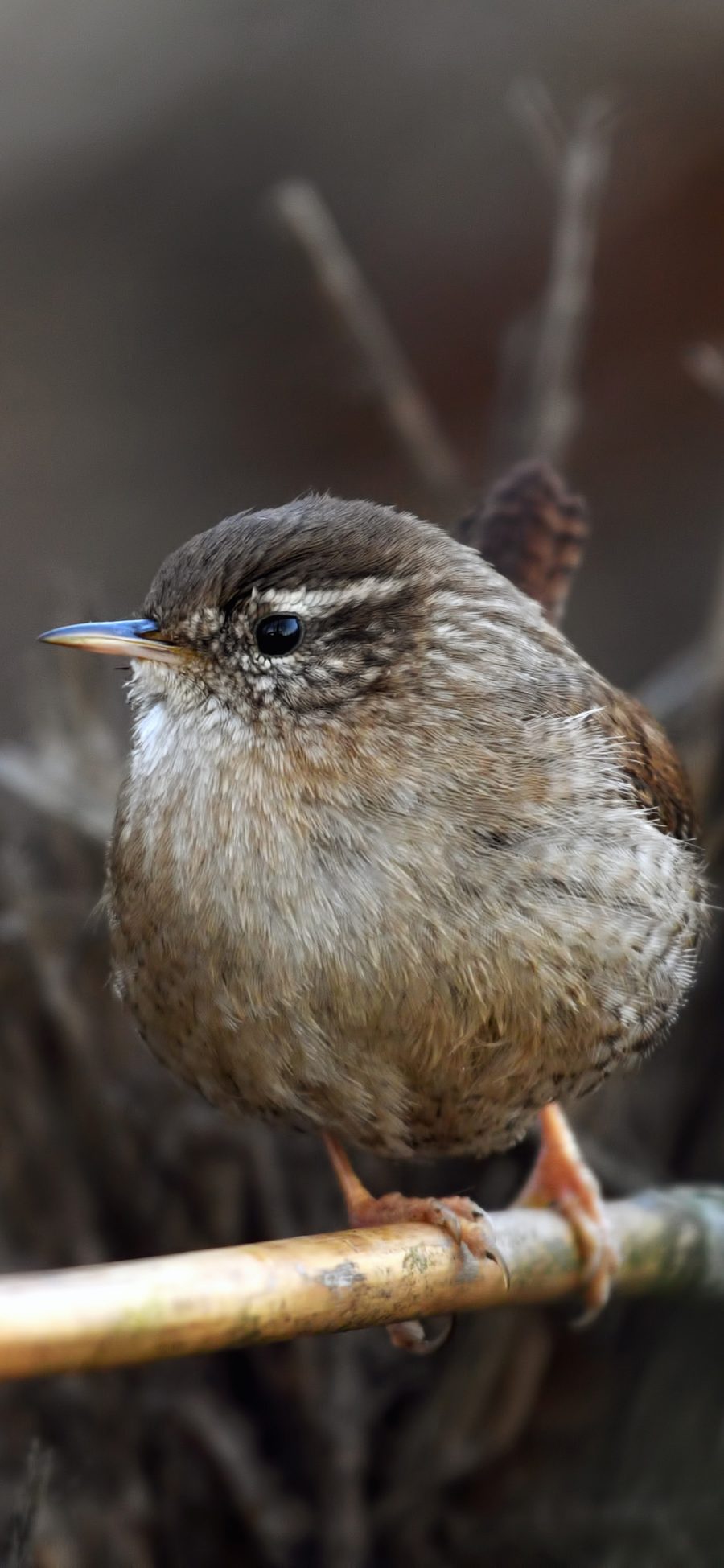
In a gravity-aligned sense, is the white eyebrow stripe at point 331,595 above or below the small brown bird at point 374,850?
above

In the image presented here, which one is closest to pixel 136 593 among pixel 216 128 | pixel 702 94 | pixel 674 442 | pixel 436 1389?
pixel 216 128

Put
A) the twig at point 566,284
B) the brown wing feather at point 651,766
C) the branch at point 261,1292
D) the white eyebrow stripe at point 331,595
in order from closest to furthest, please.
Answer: the branch at point 261,1292, the white eyebrow stripe at point 331,595, the brown wing feather at point 651,766, the twig at point 566,284

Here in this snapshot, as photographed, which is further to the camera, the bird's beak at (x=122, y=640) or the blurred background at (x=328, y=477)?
the blurred background at (x=328, y=477)

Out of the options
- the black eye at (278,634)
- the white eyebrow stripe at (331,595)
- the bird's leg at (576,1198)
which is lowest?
the bird's leg at (576,1198)

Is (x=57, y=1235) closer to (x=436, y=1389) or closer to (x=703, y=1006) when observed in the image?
(x=436, y=1389)

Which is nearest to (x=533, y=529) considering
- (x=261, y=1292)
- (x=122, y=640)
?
(x=122, y=640)

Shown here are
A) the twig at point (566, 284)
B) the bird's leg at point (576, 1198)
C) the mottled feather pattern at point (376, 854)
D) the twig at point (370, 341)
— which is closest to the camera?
the mottled feather pattern at point (376, 854)

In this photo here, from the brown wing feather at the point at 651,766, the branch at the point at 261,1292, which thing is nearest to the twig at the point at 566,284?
the brown wing feather at the point at 651,766

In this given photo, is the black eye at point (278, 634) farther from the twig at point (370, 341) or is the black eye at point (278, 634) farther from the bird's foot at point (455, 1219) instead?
the twig at point (370, 341)
